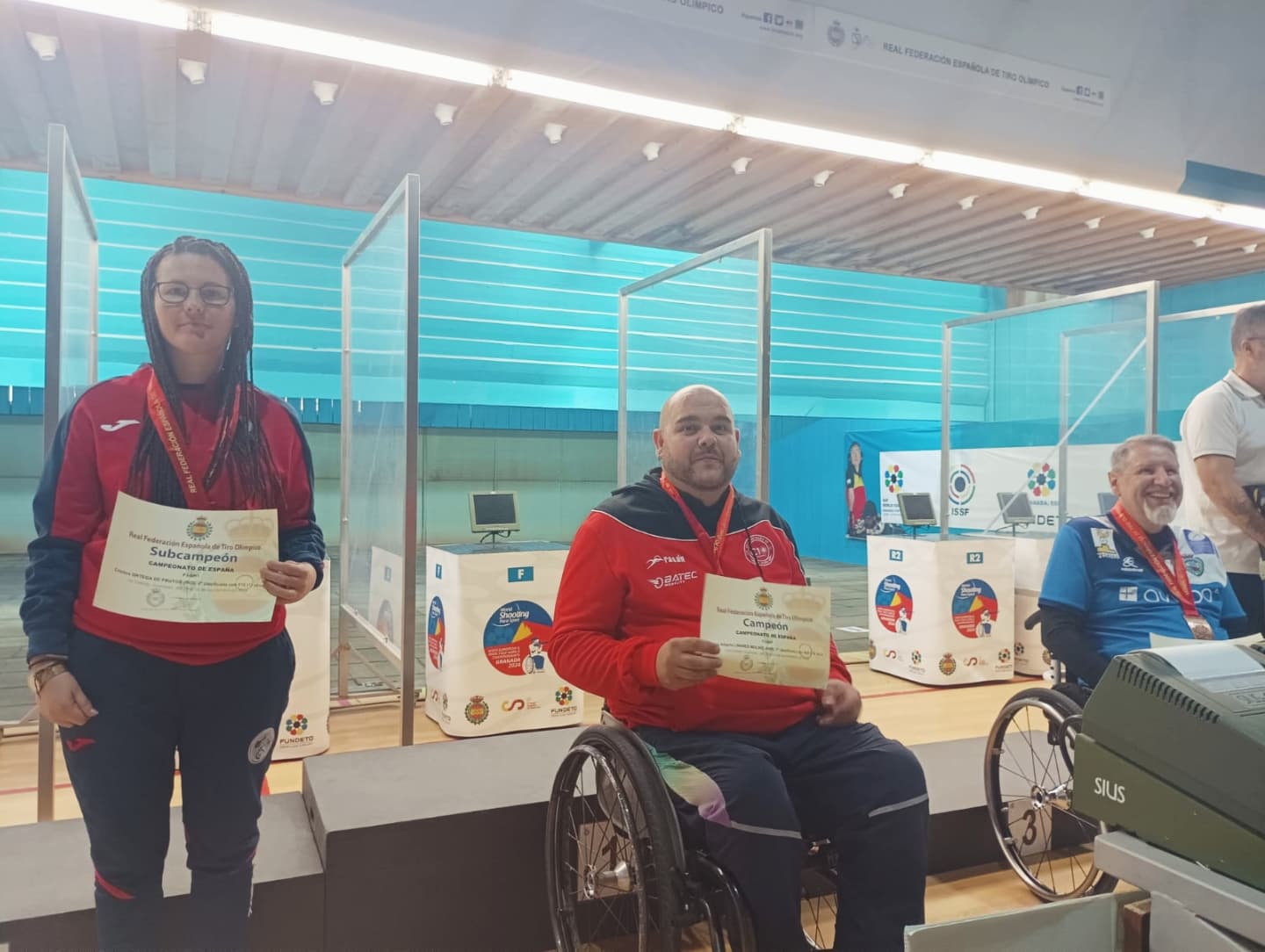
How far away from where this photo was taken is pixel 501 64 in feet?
9.91

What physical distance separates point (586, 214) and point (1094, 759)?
4.50m

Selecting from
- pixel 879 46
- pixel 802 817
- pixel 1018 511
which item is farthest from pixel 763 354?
pixel 1018 511

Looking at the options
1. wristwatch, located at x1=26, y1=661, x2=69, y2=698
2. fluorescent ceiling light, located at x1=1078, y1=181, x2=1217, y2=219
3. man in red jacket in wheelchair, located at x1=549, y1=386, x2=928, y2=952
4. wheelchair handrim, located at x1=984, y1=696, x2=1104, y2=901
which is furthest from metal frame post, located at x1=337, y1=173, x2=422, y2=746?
fluorescent ceiling light, located at x1=1078, y1=181, x2=1217, y2=219

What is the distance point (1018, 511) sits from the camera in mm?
5203

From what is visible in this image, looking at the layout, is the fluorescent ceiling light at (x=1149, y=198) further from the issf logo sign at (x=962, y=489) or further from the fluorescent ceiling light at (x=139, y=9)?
the fluorescent ceiling light at (x=139, y=9)

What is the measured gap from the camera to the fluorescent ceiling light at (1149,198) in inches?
163

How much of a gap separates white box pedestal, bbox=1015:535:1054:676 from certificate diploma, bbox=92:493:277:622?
4.70m

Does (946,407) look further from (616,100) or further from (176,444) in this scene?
(176,444)

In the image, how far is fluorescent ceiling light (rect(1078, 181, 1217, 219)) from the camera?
13.6ft

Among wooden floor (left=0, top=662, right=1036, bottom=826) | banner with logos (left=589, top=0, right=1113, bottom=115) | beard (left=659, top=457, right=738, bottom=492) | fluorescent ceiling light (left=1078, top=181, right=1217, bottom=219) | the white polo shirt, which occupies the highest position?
banner with logos (left=589, top=0, right=1113, bottom=115)

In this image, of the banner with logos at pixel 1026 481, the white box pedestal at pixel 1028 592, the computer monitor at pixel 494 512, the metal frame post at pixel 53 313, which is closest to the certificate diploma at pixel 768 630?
the metal frame post at pixel 53 313

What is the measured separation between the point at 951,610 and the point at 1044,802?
2.85 meters

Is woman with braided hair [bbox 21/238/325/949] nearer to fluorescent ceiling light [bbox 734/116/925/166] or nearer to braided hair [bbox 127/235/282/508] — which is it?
braided hair [bbox 127/235/282/508]

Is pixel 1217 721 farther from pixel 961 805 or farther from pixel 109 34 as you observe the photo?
pixel 109 34
